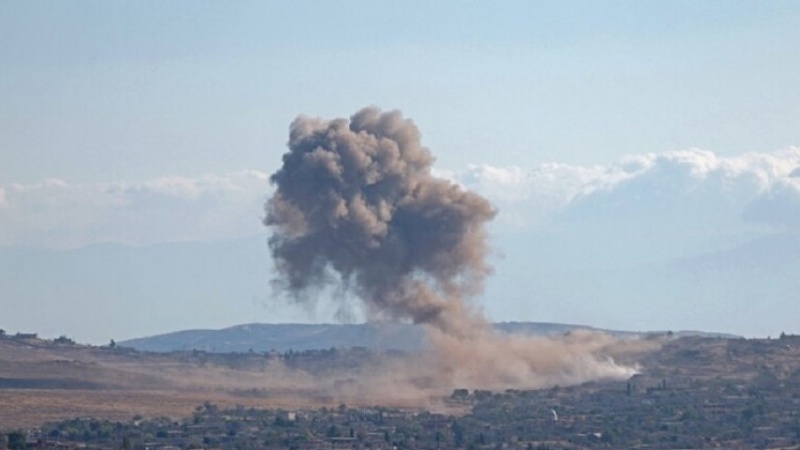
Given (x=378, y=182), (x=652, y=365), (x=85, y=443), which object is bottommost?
(x=85, y=443)

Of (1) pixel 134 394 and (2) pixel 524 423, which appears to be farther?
(1) pixel 134 394

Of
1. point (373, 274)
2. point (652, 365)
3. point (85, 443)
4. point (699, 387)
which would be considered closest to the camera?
point (85, 443)

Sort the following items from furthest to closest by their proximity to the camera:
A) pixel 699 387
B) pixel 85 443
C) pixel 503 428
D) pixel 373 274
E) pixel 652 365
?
1. pixel 652 365
2. pixel 699 387
3. pixel 373 274
4. pixel 503 428
5. pixel 85 443

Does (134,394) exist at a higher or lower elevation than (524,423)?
higher

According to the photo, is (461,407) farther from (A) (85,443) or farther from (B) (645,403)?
(A) (85,443)

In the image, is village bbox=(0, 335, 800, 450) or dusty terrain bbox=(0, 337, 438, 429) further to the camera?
dusty terrain bbox=(0, 337, 438, 429)

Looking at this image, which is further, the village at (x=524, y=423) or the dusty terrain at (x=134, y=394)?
the dusty terrain at (x=134, y=394)

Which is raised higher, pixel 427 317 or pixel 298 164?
pixel 298 164

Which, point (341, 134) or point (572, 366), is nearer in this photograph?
point (341, 134)

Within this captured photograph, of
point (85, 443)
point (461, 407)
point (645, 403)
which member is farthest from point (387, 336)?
point (85, 443)
